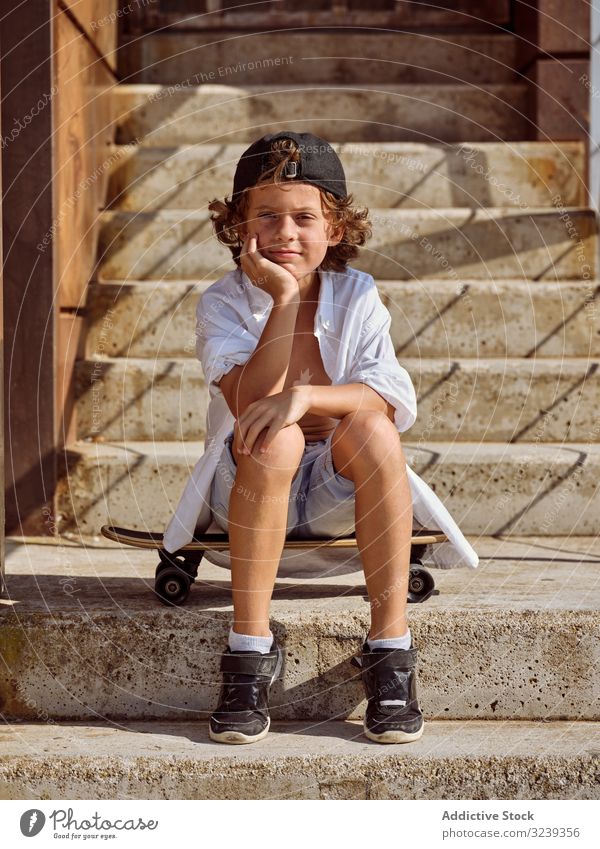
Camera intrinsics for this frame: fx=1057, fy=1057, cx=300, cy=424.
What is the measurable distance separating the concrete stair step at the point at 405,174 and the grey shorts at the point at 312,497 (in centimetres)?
185

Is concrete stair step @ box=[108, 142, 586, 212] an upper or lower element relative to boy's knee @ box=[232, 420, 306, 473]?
upper

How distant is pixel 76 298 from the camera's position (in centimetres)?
323

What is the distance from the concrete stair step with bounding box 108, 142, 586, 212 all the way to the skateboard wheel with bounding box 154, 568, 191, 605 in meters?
1.93

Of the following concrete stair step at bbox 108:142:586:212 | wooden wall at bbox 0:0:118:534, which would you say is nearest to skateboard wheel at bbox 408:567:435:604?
wooden wall at bbox 0:0:118:534

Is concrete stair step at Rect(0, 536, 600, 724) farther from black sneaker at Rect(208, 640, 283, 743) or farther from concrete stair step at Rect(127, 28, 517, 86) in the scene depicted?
concrete stair step at Rect(127, 28, 517, 86)

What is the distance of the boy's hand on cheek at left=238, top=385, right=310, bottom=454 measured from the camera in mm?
1927

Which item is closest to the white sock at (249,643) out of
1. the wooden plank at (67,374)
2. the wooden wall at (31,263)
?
the wooden wall at (31,263)

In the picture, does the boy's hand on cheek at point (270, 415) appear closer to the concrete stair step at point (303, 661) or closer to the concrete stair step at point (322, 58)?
the concrete stair step at point (303, 661)

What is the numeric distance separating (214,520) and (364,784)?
0.64m

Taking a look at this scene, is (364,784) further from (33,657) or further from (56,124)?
(56,124)

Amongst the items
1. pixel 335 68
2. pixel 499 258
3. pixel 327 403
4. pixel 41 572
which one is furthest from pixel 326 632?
pixel 335 68

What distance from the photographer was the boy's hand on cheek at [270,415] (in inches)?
75.9
